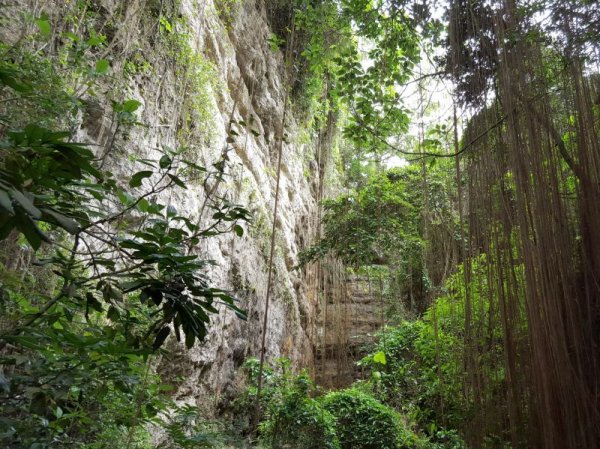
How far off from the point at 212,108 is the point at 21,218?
404cm

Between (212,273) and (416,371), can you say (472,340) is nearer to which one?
(212,273)

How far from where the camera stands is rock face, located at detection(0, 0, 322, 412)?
302 centimetres

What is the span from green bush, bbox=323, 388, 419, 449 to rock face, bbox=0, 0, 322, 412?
3.89ft

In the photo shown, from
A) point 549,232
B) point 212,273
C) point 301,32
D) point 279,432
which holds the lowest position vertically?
point 279,432

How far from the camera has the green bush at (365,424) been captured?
4.50 m

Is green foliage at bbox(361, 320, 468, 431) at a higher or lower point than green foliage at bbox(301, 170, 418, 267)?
lower

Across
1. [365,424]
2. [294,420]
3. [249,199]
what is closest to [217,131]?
[249,199]

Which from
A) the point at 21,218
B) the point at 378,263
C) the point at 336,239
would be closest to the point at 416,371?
the point at 336,239

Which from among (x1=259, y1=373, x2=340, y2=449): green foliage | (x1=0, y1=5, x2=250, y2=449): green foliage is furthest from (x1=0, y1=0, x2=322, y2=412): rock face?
(x1=259, y1=373, x2=340, y2=449): green foliage

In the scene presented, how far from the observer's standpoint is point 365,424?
15.4ft

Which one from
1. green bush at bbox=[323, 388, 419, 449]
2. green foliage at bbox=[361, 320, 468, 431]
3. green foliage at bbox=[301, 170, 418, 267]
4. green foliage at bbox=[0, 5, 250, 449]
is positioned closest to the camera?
green foliage at bbox=[0, 5, 250, 449]

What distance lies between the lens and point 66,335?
1.04 metres

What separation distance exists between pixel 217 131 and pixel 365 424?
11.2 ft

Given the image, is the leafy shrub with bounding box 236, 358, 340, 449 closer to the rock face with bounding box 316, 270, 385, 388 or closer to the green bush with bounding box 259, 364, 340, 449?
the green bush with bounding box 259, 364, 340, 449
